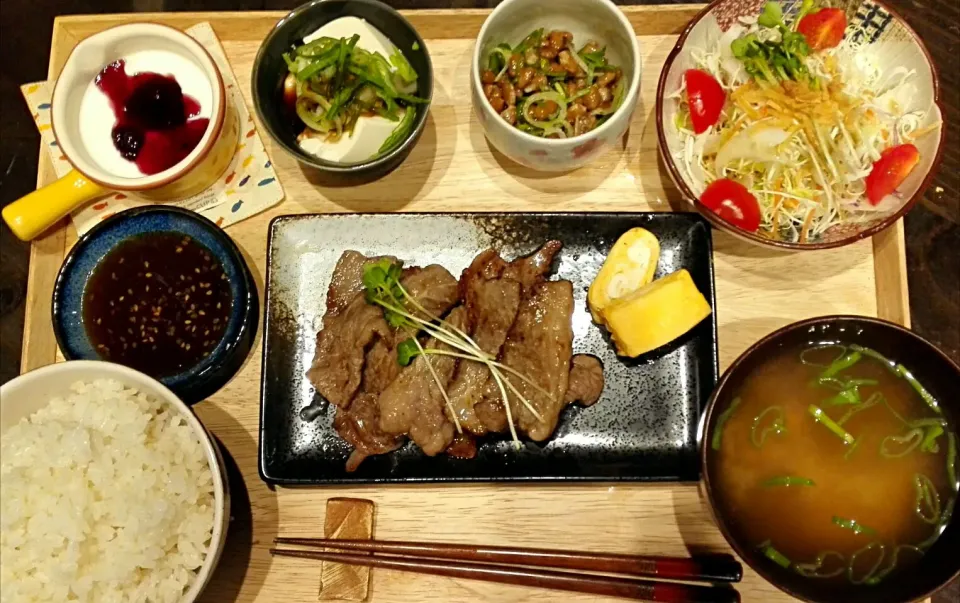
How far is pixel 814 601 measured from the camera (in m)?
2.01

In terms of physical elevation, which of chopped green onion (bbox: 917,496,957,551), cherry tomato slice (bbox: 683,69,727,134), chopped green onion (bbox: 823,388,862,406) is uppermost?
cherry tomato slice (bbox: 683,69,727,134)

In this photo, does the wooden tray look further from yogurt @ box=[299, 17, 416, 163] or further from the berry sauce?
the berry sauce

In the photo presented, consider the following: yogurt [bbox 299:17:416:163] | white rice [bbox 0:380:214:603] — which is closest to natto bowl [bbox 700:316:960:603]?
yogurt [bbox 299:17:416:163]

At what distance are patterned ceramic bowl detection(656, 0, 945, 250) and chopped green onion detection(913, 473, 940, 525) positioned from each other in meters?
0.78

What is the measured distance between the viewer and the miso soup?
2164 millimetres

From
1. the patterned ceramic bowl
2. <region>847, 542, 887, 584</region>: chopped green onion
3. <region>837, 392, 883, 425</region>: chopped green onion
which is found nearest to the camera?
<region>847, 542, 887, 584</region>: chopped green onion

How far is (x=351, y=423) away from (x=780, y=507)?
1.40 metres

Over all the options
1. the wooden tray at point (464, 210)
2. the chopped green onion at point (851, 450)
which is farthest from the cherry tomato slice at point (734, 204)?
the chopped green onion at point (851, 450)

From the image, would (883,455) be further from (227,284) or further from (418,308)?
(227,284)

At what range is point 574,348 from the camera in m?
2.55

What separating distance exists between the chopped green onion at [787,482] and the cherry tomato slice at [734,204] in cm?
82

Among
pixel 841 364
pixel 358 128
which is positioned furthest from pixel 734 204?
pixel 358 128

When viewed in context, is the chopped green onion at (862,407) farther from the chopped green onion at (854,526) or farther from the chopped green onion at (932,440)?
the chopped green onion at (854,526)

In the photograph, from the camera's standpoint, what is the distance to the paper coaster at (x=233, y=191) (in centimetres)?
270
